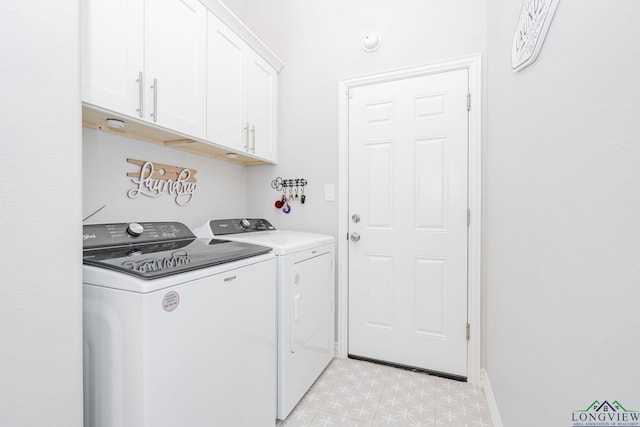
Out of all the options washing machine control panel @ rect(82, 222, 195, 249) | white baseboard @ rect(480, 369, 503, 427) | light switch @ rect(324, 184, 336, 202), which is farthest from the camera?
light switch @ rect(324, 184, 336, 202)

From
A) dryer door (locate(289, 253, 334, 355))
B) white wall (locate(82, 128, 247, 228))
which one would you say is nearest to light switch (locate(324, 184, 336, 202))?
dryer door (locate(289, 253, 334, 355))

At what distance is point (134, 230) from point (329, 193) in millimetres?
1373

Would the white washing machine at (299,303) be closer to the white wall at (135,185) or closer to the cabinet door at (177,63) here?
the white wall at (135,185)

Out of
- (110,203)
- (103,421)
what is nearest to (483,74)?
(110,203)

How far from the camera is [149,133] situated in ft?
5.17

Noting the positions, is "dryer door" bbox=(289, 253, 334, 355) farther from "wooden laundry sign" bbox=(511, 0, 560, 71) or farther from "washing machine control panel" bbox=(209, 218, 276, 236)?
"wooden laundry sign" bbox=(511, 0, 560, 71)

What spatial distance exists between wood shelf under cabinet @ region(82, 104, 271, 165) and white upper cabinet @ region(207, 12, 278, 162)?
11 centimetres

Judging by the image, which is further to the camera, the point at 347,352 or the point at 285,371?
the point at 347,352

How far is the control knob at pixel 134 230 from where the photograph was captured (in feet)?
4.66

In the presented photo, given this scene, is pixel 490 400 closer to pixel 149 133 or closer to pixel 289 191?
pixel 289 191

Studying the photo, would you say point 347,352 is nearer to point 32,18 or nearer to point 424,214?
point 424,214

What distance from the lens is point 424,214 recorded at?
6.79 feet

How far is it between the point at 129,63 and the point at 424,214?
190cm

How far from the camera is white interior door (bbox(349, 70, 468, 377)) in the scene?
6.54 feet
